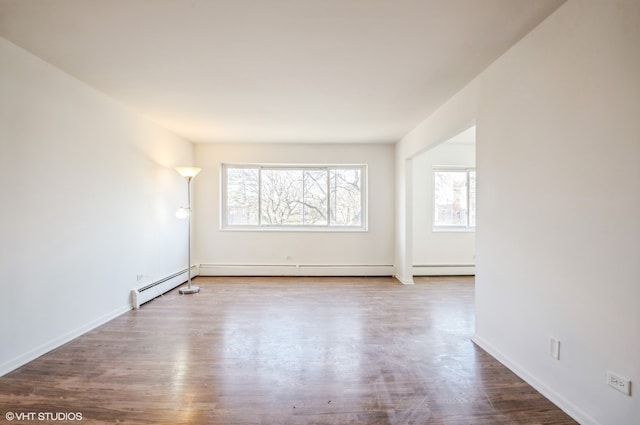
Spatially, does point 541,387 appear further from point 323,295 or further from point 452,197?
point 452,197

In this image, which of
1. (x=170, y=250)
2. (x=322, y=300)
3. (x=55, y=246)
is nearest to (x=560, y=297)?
(x=322, y=300)

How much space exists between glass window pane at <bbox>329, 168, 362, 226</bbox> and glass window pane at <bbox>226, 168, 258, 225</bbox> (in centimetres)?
146

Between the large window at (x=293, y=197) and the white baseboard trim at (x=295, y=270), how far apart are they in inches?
28.6

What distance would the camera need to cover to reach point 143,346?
2494 millimetres

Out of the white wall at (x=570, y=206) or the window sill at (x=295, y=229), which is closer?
the white wall at (x=570, y=206)

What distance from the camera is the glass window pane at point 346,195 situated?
5.31 m

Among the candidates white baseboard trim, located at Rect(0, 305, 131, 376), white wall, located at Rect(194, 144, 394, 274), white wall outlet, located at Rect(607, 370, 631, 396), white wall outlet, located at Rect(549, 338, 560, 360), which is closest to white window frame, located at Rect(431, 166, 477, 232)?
white wall, located at Rect(194, 144, 394, 274)

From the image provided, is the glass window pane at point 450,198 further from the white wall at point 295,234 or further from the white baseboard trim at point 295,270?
the white baseboard trim at point 295,270

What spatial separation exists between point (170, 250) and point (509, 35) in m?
4.72

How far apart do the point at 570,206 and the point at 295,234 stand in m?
4.06

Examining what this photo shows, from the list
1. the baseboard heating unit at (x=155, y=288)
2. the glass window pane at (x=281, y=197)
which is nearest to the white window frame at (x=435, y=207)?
the glass window pane at (x=281, y=197)

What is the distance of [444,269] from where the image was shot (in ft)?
17.0

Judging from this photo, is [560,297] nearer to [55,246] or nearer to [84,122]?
[55,246]

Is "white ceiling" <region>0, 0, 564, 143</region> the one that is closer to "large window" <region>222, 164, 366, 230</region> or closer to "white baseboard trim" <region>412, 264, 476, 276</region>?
"large window" <region>222, 164, 366, 230</region>
